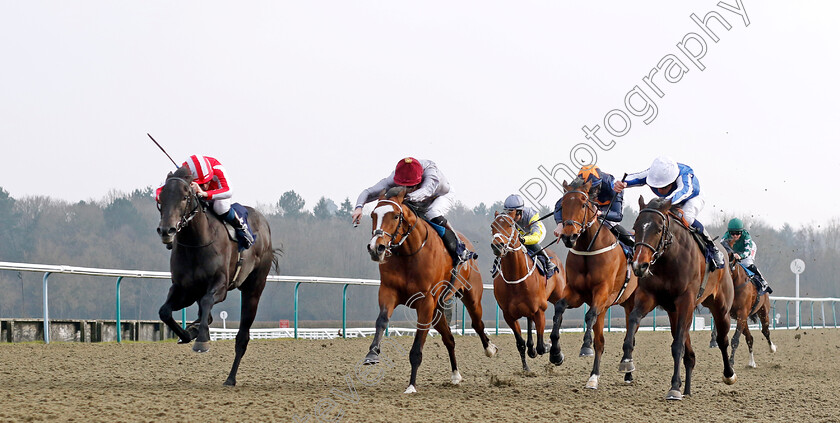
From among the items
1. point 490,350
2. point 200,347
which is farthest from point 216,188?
point 490,350

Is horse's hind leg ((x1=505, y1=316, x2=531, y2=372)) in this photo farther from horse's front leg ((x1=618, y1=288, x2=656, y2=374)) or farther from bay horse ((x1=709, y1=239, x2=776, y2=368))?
bay horse ((x1=709, y1=239, x2=776, y2=368))

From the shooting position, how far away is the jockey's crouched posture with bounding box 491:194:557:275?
10.6 meters

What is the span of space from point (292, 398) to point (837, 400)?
509 cm

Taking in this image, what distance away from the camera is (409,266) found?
779 cm

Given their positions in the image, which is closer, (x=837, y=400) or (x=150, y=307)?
(x=837, y=400)

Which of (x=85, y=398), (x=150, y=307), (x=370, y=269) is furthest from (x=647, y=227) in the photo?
(x=370, y=269)

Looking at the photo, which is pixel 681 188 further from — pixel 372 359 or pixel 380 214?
pixel 372 359

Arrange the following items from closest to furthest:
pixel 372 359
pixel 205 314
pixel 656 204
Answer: pixel 372 359
pixel 205 314
pixel 656 204

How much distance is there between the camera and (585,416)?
259 inches

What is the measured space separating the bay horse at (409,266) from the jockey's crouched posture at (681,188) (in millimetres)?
2269

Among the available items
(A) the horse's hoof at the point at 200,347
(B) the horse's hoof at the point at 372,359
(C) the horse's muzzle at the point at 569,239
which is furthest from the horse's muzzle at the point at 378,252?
(C) the horse's muzzle at the point at 569,239

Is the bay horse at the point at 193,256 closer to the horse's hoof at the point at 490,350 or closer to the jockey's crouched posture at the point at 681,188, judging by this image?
the horse's hoof at the point at 490,350

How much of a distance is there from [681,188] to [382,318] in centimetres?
340

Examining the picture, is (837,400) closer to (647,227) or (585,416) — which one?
(647,227)
